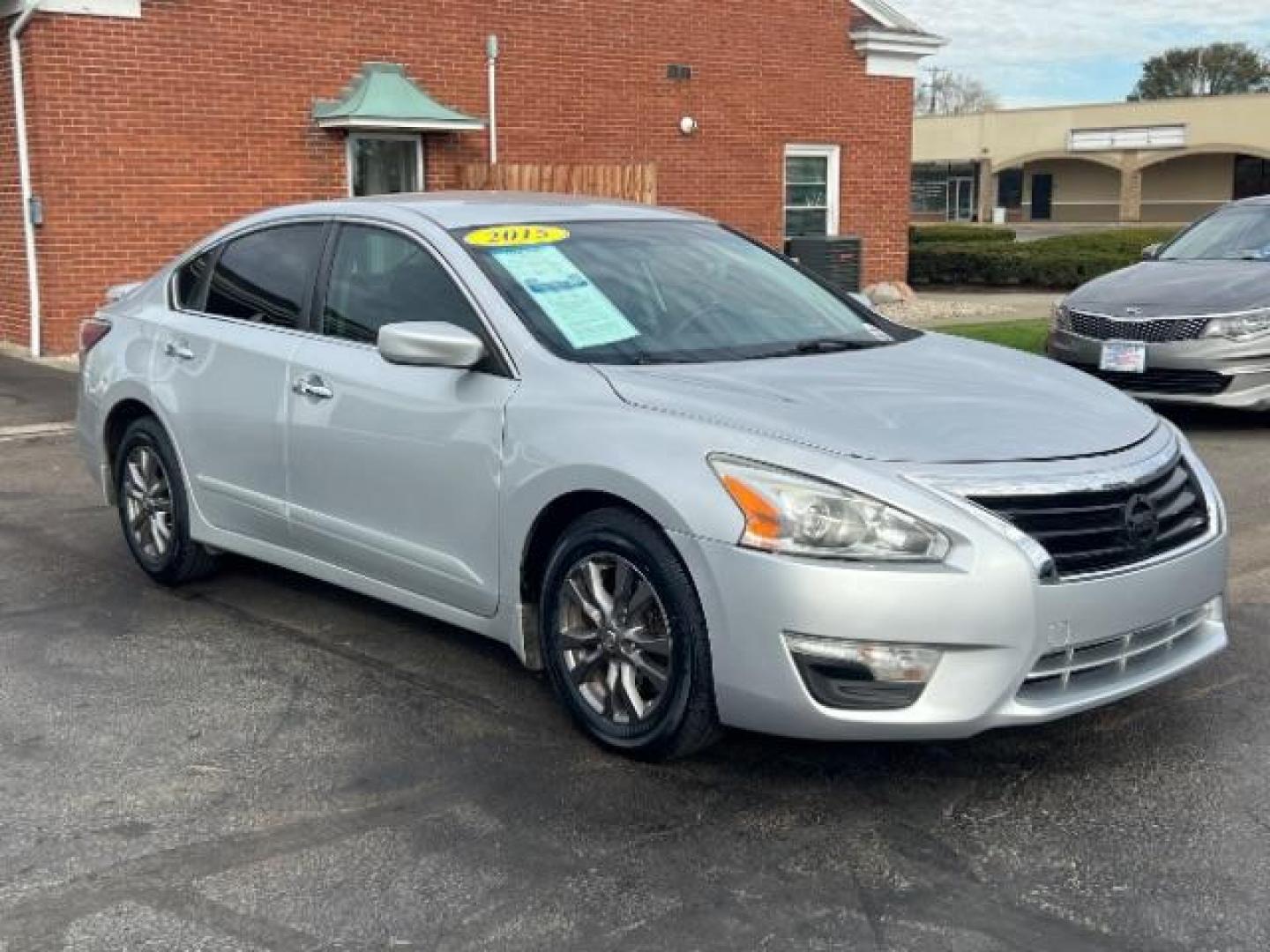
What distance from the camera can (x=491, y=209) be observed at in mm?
5141

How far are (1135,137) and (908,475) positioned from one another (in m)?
58.0

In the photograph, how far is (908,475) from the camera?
365 cm

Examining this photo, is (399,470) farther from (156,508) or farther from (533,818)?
(156,508)

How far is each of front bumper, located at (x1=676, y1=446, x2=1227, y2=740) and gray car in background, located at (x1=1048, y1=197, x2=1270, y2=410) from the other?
589 centimetres

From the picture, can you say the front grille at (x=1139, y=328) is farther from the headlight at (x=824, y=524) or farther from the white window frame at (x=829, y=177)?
the white window frame at (x=829, y=177)

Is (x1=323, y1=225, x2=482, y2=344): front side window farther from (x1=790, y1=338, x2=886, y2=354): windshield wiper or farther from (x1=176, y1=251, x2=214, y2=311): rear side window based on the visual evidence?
(x1=790, y1=338, x2=886, y2=354): windshield wiper

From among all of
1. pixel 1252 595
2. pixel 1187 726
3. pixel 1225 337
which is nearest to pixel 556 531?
pixel 1187 726

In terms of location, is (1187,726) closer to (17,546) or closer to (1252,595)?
(1252,595)

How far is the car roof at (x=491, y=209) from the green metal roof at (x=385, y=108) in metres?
8.56

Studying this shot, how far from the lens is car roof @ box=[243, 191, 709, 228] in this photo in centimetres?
502

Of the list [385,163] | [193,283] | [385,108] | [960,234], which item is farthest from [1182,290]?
[960,234]

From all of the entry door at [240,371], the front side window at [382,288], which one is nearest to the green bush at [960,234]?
the entry door at [240,371]

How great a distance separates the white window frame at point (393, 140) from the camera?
568 inches

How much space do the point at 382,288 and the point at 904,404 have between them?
1.94m
